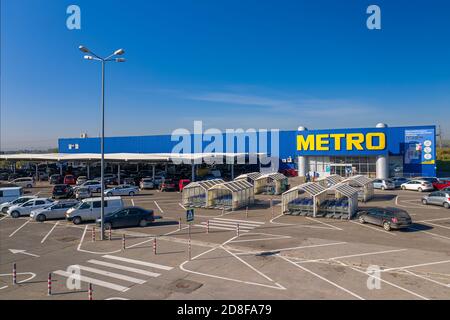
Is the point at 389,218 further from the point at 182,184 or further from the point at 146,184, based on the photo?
the point at 146,184

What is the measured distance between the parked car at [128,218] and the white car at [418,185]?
30448mm

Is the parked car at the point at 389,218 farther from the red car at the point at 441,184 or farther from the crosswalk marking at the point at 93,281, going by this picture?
the red car at the point at 441,184

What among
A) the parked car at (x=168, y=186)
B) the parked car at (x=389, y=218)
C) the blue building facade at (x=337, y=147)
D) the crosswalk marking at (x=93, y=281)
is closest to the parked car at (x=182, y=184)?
the parked car at (x=168, y=186)

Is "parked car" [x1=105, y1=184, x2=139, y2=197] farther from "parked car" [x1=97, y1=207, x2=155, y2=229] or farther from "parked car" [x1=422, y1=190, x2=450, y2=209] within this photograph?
"parked car" [x1=422, y1=190, x2=450, y2=209]

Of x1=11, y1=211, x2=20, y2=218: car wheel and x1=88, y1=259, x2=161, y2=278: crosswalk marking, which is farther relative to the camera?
x1=11, y1=211, x2=20, y2=218: car wheel

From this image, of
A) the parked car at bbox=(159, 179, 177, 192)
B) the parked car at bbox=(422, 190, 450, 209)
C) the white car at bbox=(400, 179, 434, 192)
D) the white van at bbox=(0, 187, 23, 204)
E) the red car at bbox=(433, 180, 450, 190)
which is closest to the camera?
the parked car at bbox=(422, 190, 450, 209)

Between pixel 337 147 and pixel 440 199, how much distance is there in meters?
22.1

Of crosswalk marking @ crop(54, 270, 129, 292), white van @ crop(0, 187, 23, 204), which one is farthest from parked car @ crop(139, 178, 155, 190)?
crosswalk marking @ crop(54, 270, 129, 292)

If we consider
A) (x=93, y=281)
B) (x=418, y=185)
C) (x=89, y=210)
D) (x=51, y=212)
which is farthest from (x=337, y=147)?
(x=93, y=281)

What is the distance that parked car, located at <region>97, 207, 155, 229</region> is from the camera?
70.8ft

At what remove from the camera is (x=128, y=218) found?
2198 cm

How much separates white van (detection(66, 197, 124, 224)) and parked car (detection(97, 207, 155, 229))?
5.53 feet

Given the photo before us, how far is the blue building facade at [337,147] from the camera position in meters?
44.8
